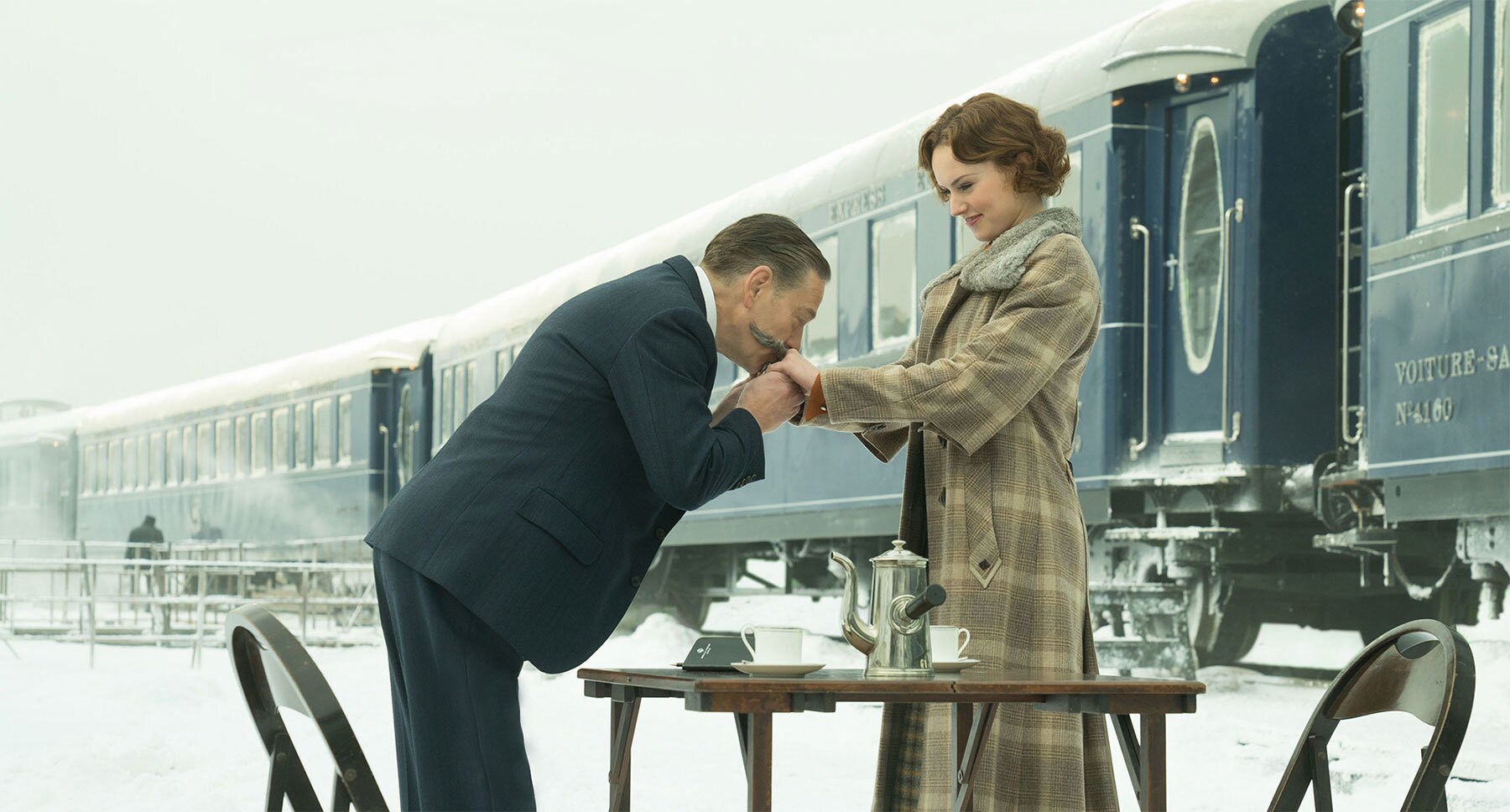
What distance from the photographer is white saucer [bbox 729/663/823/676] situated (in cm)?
228

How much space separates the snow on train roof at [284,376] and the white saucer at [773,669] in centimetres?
1530

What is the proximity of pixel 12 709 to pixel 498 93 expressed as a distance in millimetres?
28047

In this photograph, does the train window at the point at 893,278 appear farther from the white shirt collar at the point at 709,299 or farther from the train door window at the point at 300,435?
the train door window at the point at 300,435

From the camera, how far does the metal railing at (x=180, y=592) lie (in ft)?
35.3

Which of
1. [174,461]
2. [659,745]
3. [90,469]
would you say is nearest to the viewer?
[659,745]

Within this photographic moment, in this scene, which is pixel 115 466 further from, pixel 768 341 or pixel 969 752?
pixel 969 752

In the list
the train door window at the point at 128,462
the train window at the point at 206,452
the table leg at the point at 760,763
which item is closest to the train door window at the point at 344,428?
the train window at the point at 206,452

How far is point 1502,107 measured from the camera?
5918 millimetres

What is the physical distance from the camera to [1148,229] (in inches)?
308

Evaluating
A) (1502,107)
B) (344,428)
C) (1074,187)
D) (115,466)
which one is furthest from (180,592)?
(1502,107)

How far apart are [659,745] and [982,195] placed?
16.7 ft

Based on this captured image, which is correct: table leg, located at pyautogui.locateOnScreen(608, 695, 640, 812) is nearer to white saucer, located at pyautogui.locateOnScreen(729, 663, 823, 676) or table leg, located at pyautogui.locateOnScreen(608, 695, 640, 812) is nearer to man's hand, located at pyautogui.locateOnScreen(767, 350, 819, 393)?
white saucer, located at pyautogui.locateOnScreen(729, 663, 823, 676)

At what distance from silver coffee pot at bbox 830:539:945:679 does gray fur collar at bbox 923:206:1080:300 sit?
60cm

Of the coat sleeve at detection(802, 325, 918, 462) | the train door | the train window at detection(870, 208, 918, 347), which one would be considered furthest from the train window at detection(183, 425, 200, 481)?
the coat sleeve at detection(802, 325, 918, 462)
